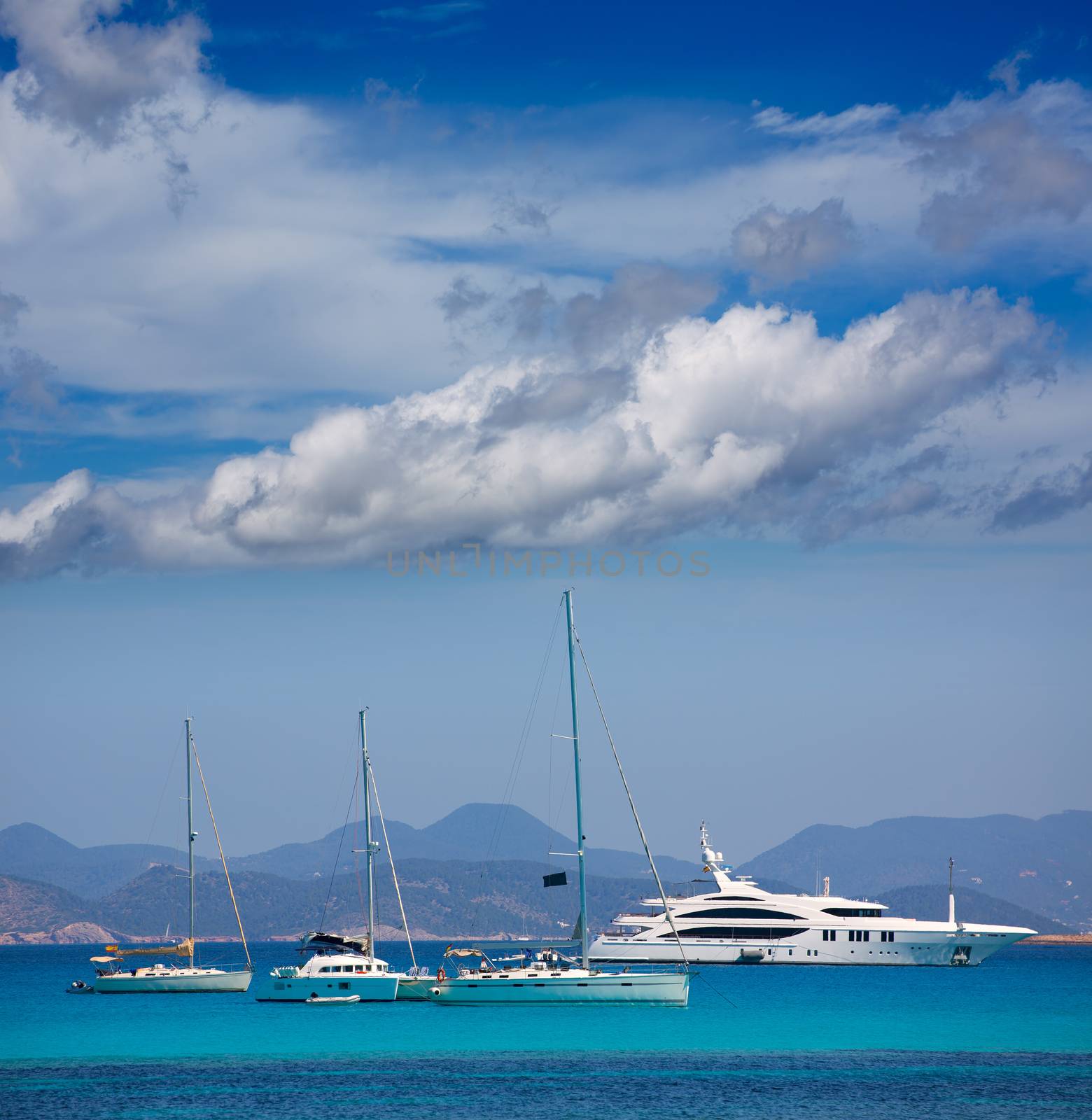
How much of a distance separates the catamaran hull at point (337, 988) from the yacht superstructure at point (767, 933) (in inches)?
2077

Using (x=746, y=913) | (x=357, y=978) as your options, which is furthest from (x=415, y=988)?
(x=746, y=913)

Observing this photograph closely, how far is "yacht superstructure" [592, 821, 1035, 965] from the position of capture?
12950cm

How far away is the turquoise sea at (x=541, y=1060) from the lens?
143 ft

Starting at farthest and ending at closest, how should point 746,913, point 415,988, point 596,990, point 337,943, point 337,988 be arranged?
point 746,913 → point 337,943 → point 337,988 → point 415,988 → point 596,990

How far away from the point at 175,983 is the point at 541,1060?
4018 centimetres

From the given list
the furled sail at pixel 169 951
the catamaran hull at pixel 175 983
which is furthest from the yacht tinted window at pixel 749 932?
the catamaran hull at pixel 175 983

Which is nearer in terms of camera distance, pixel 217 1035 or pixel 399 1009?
pixel 217 1035

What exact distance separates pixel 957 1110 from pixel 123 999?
60576 millimetres

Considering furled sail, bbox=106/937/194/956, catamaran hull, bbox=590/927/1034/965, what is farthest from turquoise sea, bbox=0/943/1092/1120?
catamaran hull, bbox=590/927/1034/965

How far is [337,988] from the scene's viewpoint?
7606 cm

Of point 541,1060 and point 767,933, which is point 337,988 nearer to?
point 541,1060

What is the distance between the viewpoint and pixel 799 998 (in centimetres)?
9519

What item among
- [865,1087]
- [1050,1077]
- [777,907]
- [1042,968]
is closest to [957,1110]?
[865,1087]

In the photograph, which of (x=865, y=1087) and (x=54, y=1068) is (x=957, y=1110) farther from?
(x=54, y=1068)
